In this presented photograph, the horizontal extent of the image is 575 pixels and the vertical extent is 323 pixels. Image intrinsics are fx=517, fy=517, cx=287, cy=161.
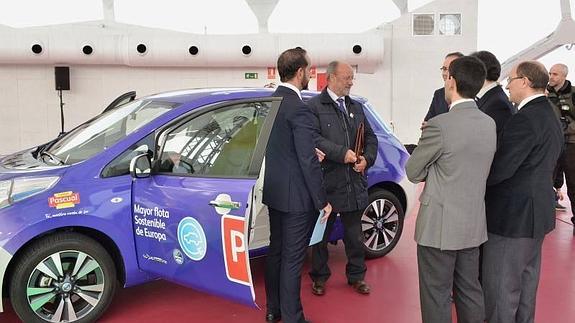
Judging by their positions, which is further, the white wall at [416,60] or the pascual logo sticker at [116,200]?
the white wall at [416,60]

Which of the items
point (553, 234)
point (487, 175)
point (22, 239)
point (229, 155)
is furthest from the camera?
point (553, 234)

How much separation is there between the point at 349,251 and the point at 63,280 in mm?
1771

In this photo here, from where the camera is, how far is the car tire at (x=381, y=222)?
4.00 meters

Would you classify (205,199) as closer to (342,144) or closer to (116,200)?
(116,200)

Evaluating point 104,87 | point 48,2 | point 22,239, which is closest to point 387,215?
point 22,239

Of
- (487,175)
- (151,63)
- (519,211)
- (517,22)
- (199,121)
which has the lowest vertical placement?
(519,211)

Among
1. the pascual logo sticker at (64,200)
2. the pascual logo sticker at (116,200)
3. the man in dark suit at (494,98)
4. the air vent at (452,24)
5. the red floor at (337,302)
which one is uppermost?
the air vent at (452,24)

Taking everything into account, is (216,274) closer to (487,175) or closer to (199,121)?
(199,121)

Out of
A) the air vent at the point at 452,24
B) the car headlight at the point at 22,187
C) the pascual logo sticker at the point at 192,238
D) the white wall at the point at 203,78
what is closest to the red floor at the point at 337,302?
the pascual logo sticker at the point at 192,238

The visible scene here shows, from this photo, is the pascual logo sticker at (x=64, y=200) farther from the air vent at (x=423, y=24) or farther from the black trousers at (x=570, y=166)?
the air vent at (x=423, y=24)

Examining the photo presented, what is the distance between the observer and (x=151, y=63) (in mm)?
9883

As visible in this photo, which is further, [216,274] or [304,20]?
[304,20]

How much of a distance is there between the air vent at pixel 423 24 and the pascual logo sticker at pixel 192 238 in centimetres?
892

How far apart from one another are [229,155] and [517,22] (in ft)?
28.5
